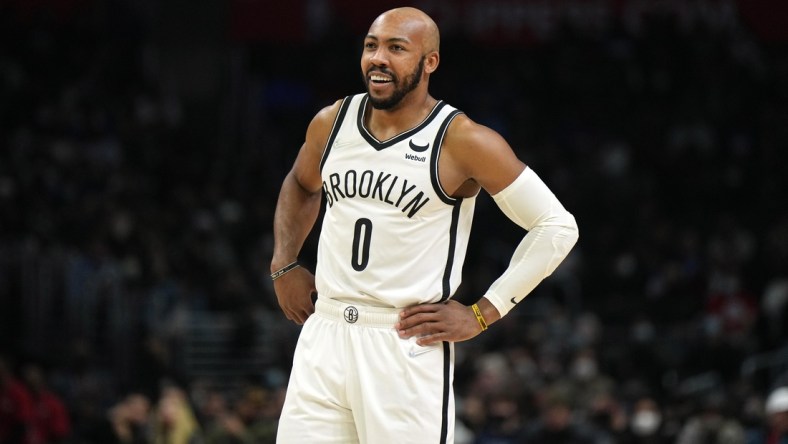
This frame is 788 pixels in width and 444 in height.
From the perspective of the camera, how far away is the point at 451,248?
5762 millimetres

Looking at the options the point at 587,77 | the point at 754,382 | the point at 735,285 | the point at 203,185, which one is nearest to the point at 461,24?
the point at 587,77

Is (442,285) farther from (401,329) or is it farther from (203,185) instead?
(203,185)

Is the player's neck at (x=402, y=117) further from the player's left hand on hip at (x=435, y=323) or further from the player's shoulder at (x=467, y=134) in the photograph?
the player's left hand on hip at (x=435, y=323)

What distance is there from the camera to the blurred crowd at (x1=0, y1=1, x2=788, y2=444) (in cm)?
1464

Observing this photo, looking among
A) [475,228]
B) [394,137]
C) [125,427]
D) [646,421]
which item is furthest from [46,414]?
[394,137]

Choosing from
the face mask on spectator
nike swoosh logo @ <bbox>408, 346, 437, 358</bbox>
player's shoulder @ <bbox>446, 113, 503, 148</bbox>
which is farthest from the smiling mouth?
the face mask on spectator

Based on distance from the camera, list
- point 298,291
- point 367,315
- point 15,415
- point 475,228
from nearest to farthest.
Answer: point 367,315
point 298,291
point 15,415
point 475,228

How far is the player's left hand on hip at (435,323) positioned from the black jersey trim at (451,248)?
9cm

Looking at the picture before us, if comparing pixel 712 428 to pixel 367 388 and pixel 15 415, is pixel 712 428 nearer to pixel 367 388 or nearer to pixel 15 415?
pixel 15 415

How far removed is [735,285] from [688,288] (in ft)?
2.28

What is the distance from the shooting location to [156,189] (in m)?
20.8

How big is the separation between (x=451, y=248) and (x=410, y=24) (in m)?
0.99

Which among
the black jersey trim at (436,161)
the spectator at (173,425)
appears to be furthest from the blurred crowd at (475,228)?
the black jersey trim at (436,161)

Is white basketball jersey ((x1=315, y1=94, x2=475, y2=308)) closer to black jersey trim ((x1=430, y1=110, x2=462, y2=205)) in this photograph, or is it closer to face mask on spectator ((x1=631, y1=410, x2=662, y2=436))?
black jersey trim ((x1=430, y1=110, x2=462, y2=205))
